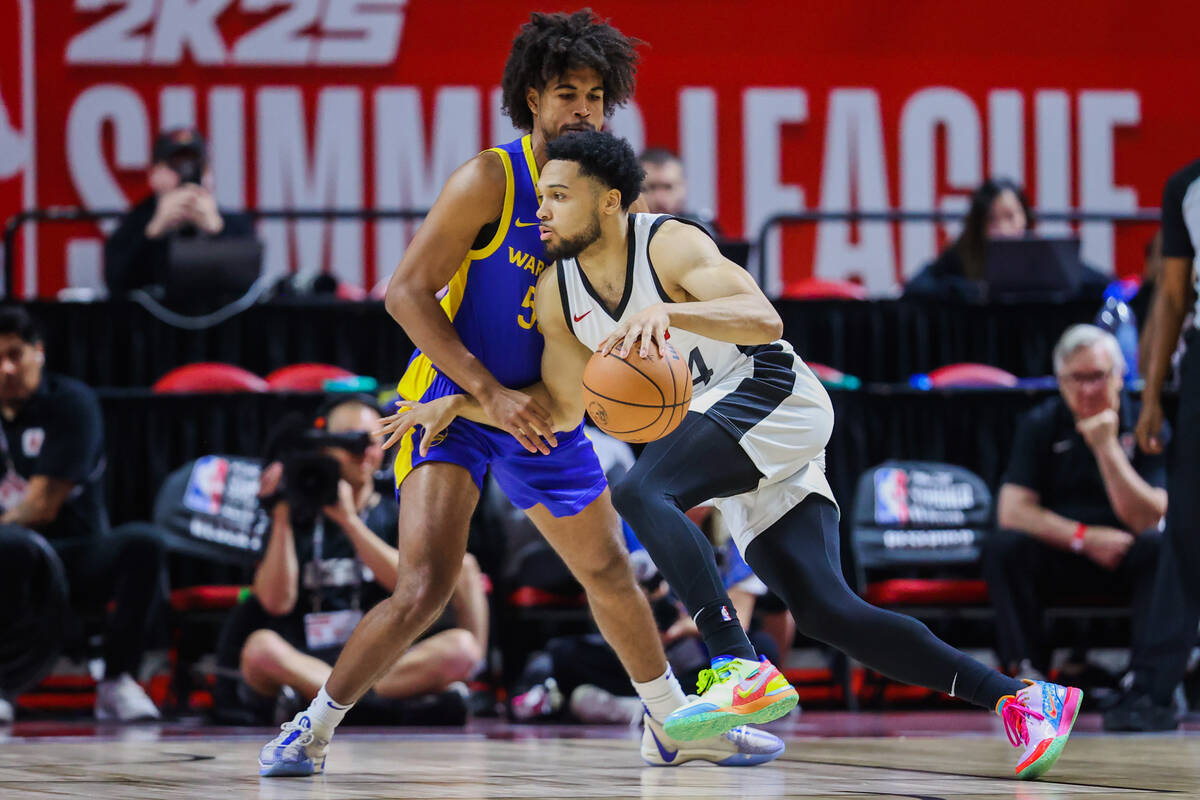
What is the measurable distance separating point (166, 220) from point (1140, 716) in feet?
15.8

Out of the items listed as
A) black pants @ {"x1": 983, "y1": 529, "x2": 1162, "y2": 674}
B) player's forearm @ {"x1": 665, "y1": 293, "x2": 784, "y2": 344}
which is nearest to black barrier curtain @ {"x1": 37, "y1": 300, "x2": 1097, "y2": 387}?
black pants @ {"x1": 983, "y1": 529, "x2": 1162, "y2": 674}

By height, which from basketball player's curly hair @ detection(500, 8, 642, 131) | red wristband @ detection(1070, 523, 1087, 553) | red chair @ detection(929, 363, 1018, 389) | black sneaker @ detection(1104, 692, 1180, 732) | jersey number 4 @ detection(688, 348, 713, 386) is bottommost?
black sneaker @ detection(1104, 692, 1180, 732)

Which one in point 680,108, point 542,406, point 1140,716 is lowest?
point 1140,716

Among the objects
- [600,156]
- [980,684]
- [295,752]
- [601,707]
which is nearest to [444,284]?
[600,156]

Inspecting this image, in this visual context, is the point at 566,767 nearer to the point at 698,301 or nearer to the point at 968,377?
the point at 698,301

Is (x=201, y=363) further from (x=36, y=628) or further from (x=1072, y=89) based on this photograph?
(x=1072, y=89)

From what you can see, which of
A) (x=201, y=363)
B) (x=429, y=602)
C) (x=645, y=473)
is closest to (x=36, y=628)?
(x=201, y=363)

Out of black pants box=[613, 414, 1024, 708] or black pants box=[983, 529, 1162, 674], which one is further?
black pants box=[983, 529, 1162, 674]

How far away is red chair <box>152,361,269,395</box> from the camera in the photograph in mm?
6512

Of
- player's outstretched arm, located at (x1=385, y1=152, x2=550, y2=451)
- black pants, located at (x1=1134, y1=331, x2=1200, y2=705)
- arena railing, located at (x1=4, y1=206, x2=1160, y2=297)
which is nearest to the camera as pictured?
player's outstretched arm, located at (x1=385, y1=152, x2=550, y2=451)

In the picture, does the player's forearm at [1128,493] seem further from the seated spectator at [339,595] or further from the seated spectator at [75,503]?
the seated spectator at [75,503]

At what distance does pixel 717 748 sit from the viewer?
12.7ft

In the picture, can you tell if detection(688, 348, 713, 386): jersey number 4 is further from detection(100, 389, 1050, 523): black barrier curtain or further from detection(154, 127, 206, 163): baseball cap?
detection(154, 127, 206, 163): baseball cap

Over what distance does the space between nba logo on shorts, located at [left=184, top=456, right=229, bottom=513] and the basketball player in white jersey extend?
3071mm
